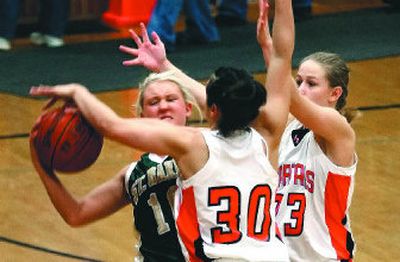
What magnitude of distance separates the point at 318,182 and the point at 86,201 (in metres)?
1.03

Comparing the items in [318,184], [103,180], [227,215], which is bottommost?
[103,180]

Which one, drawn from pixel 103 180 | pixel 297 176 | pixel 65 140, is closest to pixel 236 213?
pixel 65 140

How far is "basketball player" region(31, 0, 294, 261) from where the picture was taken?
3742 mm

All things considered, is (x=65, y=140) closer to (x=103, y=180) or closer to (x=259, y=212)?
(x=259, y=212)

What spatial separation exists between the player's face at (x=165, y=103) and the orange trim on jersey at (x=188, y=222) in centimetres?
42

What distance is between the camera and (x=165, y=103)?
4238mm

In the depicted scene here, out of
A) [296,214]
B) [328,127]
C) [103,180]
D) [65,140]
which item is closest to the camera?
[65,140]

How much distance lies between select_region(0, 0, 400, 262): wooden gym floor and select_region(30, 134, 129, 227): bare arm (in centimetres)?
138

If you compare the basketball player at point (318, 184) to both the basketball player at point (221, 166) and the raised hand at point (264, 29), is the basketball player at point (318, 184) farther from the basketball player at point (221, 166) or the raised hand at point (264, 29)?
the basketball player at point (221, 166)

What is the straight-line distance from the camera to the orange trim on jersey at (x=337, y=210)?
15.4 feet

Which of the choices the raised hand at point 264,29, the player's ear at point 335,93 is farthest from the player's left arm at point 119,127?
the player's ear at point 335,93

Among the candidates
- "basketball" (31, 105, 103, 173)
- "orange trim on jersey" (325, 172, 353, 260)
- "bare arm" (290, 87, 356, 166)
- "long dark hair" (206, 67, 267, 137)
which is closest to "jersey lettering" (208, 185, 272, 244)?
"long dark hair" (206, 67, 267, 137)

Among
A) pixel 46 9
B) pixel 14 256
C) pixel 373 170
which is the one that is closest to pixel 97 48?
pixel 46 9

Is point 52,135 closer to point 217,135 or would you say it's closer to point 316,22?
point 217,135
